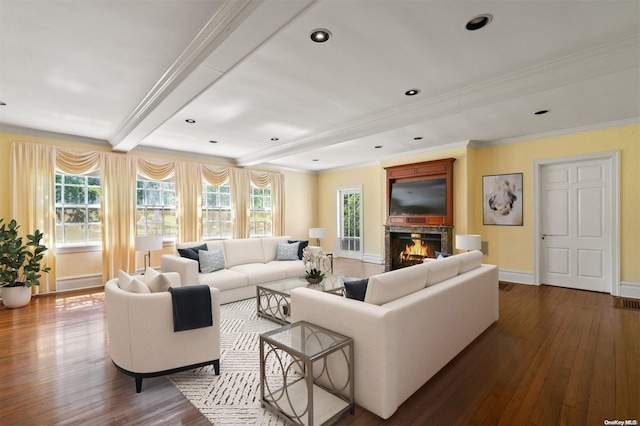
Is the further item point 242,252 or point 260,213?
point 260,213

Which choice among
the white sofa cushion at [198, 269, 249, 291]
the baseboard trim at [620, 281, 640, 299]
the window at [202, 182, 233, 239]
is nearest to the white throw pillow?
the white sofa cushion at [198, 269, 249, 291]

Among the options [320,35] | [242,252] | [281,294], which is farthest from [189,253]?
[320,35]

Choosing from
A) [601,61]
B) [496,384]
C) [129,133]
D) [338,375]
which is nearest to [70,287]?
[129,133]

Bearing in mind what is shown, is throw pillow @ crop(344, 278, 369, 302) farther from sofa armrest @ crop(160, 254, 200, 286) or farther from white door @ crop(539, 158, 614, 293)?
white door @ crop(539, 158, 614, 293)

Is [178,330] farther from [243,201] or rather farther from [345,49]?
[243,201]

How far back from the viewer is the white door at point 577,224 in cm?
479

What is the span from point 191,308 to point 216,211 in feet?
17.2

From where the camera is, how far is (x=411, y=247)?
675cm

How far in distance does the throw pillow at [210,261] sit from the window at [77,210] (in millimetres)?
2518

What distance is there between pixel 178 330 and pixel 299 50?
8.31 ft

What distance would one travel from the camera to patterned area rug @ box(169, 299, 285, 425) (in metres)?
1.97

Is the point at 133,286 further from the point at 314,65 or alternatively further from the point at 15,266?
the point at 15,266

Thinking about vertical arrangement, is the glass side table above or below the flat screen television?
below

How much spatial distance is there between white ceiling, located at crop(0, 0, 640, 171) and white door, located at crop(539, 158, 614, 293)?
32.3 inches
